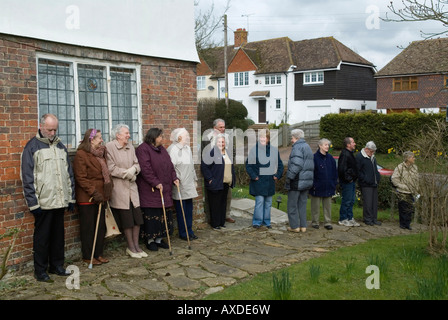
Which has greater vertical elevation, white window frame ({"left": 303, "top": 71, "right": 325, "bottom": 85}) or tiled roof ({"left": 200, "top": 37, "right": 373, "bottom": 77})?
tiled roof ({"left": 200, "top": 37, "right": 373, "bottom": 77})

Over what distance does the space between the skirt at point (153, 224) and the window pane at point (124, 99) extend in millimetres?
1378

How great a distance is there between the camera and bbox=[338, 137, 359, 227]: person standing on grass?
9.20 m

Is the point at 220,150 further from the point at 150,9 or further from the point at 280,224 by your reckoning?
the point at 150,9

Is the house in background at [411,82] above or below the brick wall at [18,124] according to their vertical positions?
above

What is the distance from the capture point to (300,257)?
6.81 metres

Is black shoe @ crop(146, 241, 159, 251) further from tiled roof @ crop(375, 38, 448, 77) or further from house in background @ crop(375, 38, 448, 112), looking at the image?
tiled roof @ crop(375, 38, 448, 77)

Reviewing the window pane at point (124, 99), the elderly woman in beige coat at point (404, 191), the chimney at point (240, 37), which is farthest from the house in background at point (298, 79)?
the window pane at point (124, 99)

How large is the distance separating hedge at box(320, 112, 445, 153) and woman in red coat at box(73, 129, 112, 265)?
19248 mm

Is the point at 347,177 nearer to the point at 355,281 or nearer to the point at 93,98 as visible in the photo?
the point at 355,281

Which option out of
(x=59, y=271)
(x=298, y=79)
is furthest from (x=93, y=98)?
(x=298, y=79)

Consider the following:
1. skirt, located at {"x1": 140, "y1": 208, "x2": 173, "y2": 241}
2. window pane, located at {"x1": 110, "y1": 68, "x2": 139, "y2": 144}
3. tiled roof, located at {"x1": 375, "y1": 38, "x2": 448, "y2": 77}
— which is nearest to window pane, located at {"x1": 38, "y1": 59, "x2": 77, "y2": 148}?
window pane, located at {"x1": 110, "y1": 68, "x2": 139, "y2": 144}

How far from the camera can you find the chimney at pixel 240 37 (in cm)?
4931

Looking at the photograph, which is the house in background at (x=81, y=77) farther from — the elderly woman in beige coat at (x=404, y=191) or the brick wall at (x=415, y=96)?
the brick wall at (x=415, y=96)
